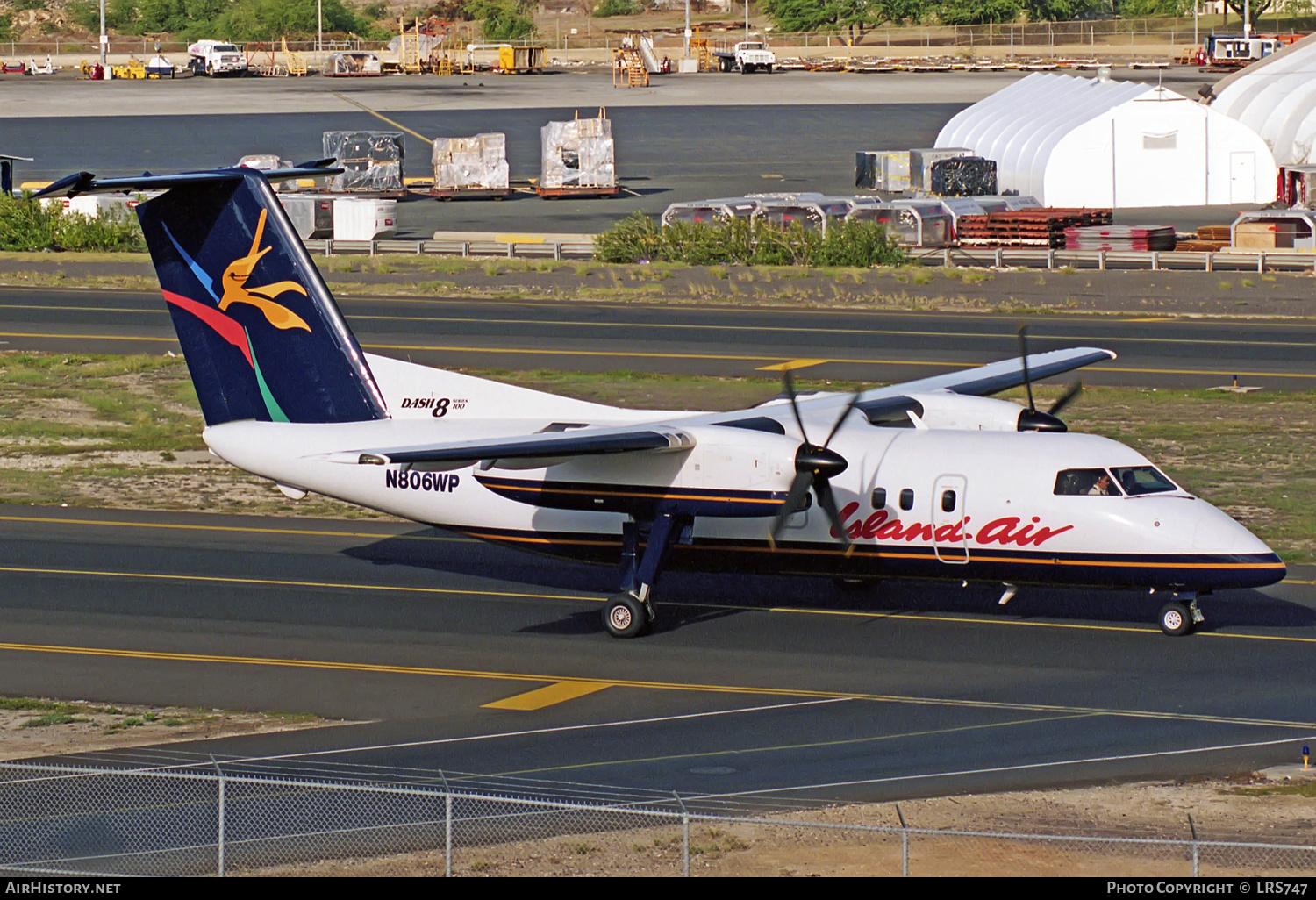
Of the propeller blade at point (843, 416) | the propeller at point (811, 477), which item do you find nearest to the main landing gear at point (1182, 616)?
the propeller at point (811, 477)

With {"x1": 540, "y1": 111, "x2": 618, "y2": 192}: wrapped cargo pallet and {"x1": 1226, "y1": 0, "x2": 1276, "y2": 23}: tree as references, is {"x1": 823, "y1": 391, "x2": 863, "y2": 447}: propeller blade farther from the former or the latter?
{"x1": 1226, "y1": 0, "x2": 1276, "y2": 23}: tree

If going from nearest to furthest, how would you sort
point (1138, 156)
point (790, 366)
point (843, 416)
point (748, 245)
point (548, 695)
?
point (548, 695)
point (843, 416)
point (790, 366)
point (748, 245)
point (1138, 156)

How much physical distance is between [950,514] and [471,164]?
233 ft

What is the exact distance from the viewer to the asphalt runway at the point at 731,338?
48.8 m

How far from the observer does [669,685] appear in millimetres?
23078

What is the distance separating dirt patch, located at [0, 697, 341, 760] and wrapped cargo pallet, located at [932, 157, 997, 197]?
68728 mm

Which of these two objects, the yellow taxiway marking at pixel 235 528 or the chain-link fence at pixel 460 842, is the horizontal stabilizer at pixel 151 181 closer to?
the yellow taxiway marking at pixel 235 528

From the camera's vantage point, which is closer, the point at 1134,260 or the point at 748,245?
the point at 1134,260

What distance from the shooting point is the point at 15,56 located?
18700cm

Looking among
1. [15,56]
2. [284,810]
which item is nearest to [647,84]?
[15,56]

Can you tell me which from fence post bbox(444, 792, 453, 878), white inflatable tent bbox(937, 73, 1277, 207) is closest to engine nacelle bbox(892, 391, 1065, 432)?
fence post bbox(444, 792, 453, 878)

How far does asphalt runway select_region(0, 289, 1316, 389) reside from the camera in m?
48.8

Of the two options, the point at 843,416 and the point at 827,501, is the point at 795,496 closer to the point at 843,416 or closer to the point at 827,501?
the point at 827,501

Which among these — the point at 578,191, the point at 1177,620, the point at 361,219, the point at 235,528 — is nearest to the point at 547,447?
the point at 1177,620
